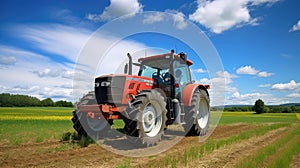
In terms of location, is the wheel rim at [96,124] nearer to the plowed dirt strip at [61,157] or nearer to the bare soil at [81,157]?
the bare soil at [81,157]

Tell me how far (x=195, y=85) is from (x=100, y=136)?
397 centimetres

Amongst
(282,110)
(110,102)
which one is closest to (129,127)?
(110,102)

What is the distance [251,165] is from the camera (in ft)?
16.0

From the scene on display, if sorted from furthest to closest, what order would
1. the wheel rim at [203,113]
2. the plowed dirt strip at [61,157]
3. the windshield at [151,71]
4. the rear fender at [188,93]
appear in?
the wheel rim at [203,113]
the windshield at [151,71]
the rear fender at [188,93]
the plowed dirt strip at [61,157]

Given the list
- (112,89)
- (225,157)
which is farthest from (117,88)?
(225,157)

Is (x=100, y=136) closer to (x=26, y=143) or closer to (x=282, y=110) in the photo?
(x=26, y=143)

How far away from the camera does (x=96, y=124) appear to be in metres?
8.09

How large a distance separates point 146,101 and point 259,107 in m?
57.0

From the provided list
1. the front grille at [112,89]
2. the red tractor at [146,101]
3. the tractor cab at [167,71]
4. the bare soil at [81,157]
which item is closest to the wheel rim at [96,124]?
the red tractor at [146,101]

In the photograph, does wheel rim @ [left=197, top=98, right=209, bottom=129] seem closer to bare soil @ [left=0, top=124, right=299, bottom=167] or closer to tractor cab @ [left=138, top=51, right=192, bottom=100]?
tractor cab @ [left=138, top=51, right=192, bottom=100]

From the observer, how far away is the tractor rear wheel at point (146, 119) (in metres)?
6.25

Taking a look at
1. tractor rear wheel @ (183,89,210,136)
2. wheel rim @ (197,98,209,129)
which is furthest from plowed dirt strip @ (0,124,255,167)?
wheel rim @ (197,98,209,129)

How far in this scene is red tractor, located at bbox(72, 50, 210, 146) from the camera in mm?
6539

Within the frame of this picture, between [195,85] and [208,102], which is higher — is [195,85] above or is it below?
above
